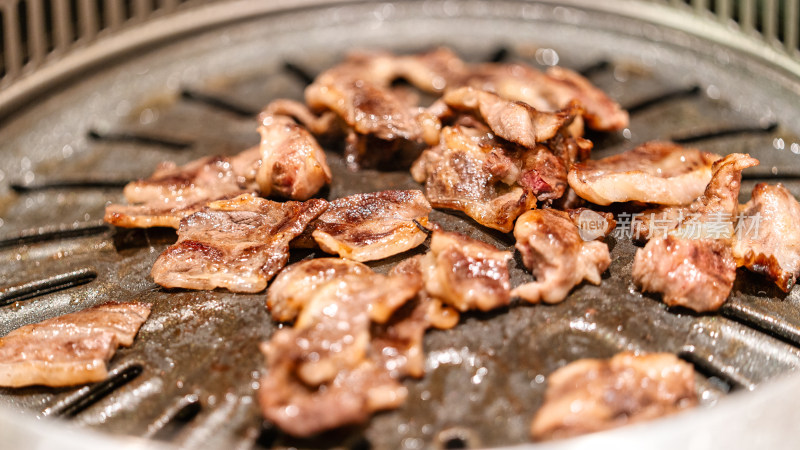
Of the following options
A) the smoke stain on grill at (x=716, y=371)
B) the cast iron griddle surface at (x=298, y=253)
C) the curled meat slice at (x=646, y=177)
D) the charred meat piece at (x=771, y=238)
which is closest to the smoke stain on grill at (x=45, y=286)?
the cast iron griddle surface at (x=298, y=253)

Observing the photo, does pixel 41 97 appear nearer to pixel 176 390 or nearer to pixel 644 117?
pixel 176 390

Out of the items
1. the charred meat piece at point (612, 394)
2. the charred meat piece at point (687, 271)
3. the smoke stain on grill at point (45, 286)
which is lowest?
the smoke stain on grill at point (45, 286)

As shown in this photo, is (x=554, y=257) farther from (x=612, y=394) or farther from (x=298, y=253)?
(x=298, y=253)

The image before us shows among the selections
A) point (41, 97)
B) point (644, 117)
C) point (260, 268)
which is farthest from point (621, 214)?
point (41, 97)

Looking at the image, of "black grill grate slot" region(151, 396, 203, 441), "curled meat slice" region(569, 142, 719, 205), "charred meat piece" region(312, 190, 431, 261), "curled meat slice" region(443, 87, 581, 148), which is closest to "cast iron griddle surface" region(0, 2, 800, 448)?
"black grill grate slot" region(151, 396, 203, 441)

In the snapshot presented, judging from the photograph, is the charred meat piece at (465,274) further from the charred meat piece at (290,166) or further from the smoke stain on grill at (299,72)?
the smoke stain on grill at (299,72)

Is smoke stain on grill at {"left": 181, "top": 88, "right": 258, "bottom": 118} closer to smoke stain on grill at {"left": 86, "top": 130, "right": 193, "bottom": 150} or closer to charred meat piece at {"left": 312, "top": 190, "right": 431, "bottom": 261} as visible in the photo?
smoke stain on grill at {"left": 86, "top": 130, "right": 193, "bottom": 150}

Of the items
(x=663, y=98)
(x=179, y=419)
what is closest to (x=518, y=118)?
(x=663, y=98)
